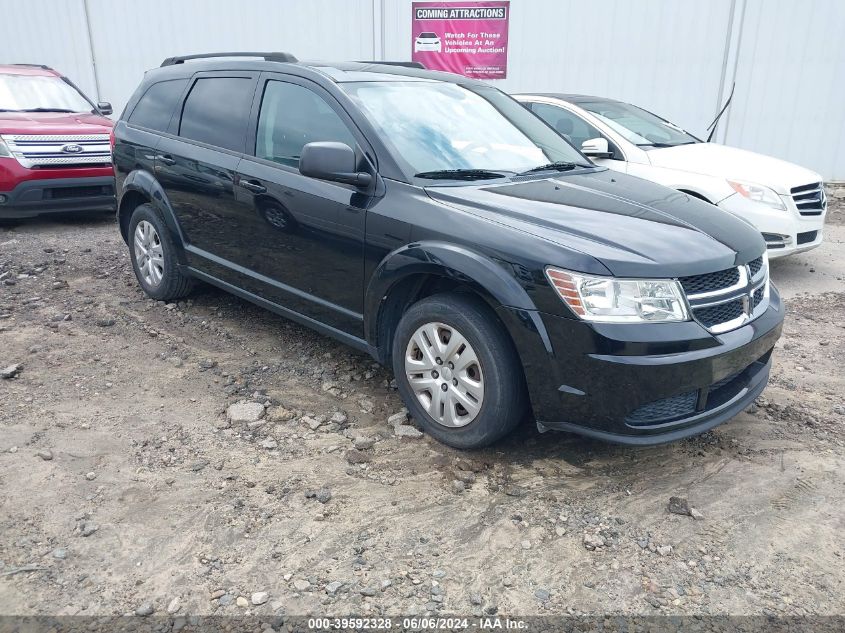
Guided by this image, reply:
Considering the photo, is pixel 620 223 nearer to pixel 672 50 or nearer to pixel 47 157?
pixel 47 157

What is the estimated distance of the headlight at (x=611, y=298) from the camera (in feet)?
8.96

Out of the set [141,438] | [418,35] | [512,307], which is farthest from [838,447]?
[418,35]

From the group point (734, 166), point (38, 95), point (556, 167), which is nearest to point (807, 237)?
point (734, 166)

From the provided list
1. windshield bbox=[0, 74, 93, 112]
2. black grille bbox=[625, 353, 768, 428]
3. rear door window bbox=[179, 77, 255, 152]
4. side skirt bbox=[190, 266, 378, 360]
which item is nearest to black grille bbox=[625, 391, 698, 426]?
black grille bbox=[625, 353, 768, 428]

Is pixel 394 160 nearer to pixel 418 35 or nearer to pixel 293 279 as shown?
pixel 293 279

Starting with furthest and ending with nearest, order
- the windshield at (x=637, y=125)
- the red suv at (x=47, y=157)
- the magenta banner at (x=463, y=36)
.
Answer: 1. the magenta banner at (x=463, y=36)
2. the red suv at (x=47, y=157)
3. the windshield at (x=637, y=125)

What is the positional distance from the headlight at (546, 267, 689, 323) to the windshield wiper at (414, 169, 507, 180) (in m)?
0.97

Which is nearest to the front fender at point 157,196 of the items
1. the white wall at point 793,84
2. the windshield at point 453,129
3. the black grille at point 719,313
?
the windshield at point 453,129

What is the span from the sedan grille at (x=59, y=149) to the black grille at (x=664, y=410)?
7.16 meters

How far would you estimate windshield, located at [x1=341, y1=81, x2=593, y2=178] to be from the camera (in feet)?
11.7

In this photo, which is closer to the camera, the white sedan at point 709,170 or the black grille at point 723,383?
the black grille at point 723,383

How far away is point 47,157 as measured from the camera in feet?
24.8

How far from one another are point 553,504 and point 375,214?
5.25 feet

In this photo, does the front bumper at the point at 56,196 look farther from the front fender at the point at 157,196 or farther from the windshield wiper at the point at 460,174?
the windshield wiper at the point at 460,174
